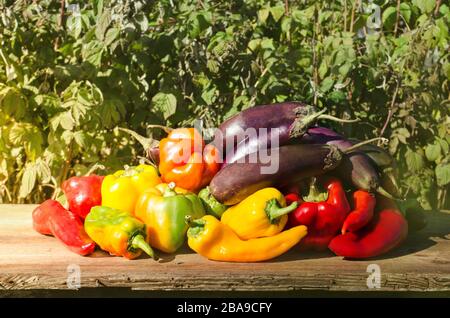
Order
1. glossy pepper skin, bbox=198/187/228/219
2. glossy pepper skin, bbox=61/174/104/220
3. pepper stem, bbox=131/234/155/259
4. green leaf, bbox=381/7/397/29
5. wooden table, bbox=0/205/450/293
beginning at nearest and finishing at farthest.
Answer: wooden table, bbox=0/205/450/293
pepper stem, bbox=131/234/155/259
glossy pepper skin, bbox=198/187/228/219
glossy pepper skin, bbox=61/174/104/220
green leaf, bbox=381/7/397/29

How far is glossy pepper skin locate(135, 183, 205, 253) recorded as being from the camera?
7.47ft

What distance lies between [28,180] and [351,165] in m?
1.43

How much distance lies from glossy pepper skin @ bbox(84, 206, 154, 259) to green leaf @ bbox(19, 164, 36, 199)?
93cm

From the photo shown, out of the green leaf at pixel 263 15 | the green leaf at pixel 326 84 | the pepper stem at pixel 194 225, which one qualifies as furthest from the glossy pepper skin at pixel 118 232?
the green leaf at pixel 263 15

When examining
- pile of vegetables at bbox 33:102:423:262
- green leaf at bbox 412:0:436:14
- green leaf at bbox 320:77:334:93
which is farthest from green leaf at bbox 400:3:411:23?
pile of vegetables at bbox 33:102:423:262

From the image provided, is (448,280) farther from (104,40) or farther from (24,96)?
(24,96)

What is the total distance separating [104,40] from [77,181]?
727 mm

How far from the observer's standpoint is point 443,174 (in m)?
3.25

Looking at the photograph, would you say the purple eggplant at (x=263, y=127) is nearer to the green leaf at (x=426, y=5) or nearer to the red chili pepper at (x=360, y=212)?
the red chili pepper at (x=360, y=212)

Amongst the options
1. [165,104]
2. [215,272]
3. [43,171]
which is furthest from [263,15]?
A: [215,272]

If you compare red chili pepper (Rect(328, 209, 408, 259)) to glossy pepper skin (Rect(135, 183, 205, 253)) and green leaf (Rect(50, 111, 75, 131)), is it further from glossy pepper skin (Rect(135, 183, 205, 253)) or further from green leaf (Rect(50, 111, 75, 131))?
green leaf (Rect(50, 111, 75, 131))

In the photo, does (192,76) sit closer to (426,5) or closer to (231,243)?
(426,5)

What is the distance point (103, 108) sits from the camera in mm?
3102

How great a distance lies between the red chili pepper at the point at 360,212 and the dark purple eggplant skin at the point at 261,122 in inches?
11.0
